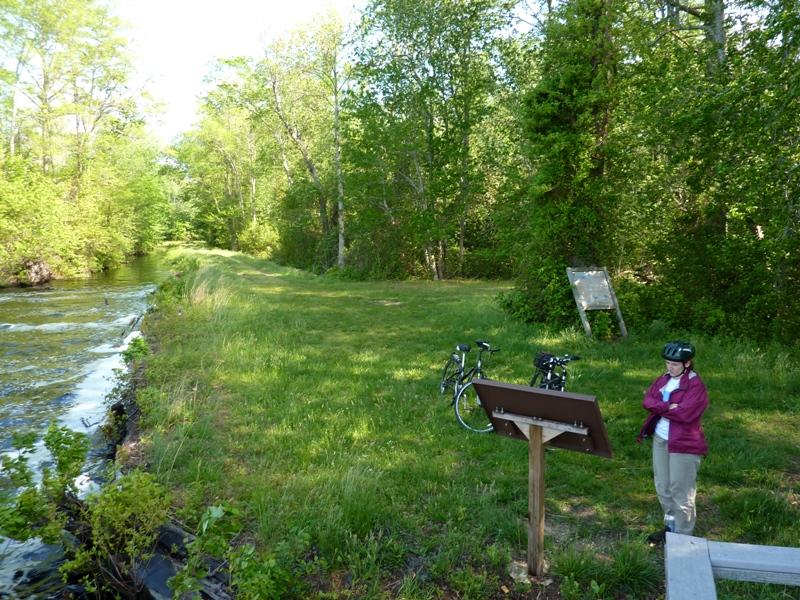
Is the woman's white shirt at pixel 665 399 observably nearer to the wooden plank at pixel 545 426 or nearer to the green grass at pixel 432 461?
the green grass at pixel 432 461

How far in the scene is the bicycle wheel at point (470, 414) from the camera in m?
6.81

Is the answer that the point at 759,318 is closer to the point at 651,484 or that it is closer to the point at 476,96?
the point at 651,484

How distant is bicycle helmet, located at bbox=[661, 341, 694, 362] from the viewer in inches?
166

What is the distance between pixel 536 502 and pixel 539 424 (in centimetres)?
62

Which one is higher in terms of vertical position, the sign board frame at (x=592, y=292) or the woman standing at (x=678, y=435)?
the sign board frame at (x=592, y=292)

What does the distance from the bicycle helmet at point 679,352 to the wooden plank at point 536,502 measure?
1.39m

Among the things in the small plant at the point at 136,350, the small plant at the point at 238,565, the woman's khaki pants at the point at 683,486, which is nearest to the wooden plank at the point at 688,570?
the small plant at the point at 238,565

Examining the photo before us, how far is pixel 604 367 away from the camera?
9.16m

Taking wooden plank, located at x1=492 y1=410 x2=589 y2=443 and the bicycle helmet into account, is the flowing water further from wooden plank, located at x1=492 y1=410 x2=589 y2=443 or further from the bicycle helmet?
the bicycle helmet

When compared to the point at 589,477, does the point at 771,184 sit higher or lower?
higher

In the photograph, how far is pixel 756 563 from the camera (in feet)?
5.93

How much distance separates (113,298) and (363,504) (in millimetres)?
20521

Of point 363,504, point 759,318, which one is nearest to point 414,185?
point 759,318

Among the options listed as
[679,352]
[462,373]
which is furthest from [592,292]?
[679,352]
